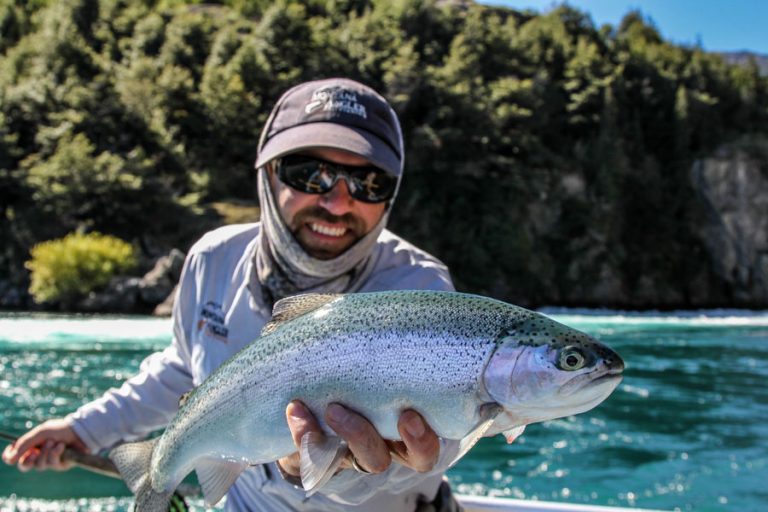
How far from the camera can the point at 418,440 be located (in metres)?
1.59

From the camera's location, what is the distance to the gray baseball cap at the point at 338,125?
2.18 m

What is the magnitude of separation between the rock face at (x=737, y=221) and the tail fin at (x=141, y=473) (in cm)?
4097

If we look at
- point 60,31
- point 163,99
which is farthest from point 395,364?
point 60,31

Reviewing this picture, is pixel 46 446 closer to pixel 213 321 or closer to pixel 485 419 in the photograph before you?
pixel 213 321

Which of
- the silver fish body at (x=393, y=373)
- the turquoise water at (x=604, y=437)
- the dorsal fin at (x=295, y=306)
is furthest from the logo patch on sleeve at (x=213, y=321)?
the turquoise water at (x=604, y=437)

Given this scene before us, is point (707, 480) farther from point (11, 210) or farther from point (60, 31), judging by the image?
point (60, 31)

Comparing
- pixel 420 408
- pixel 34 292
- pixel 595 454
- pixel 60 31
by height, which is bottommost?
pixel 34 292

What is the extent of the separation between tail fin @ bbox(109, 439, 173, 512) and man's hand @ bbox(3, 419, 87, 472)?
567 millimetres

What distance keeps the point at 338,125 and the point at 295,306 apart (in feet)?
2.29

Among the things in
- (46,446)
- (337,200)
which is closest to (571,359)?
(337,200)

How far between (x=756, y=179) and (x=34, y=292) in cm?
3856

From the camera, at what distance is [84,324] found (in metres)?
19.4

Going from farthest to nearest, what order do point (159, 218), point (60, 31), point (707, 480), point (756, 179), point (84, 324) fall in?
point (60, 31)
point (756, 179)
point (159, 218)
point (84, 324)
point (707, 480)

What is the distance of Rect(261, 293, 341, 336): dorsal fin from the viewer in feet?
5.96
